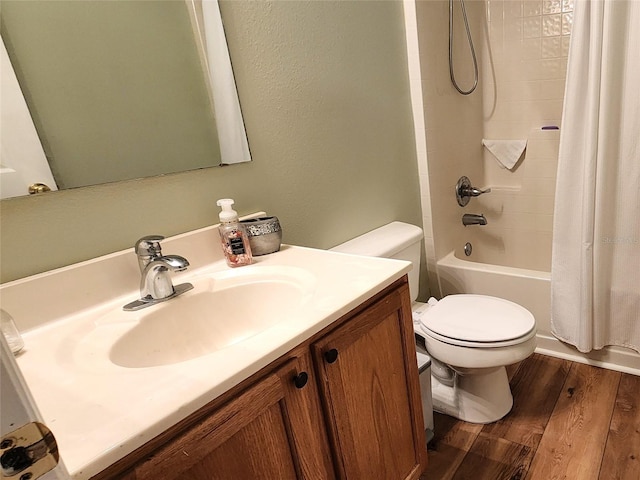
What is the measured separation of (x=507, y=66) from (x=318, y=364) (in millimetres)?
2232

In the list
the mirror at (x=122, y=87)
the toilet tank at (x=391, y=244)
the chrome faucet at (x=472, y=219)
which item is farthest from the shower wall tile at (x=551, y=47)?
the mirror at (x=122, y=87)

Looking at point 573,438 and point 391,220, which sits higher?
point 391,220

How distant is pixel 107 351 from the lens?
72cm

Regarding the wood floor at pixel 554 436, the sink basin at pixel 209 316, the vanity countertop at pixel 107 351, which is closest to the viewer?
the vanity countertop at pixel 107 351

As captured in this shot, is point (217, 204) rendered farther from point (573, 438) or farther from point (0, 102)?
point (573, 438)

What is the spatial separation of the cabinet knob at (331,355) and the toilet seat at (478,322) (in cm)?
75

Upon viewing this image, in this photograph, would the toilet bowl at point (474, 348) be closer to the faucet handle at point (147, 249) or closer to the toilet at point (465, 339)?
the toilet at point (465, 339)

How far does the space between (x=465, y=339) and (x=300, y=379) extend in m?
0.84

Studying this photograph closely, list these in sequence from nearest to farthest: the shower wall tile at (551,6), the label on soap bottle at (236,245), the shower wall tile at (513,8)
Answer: the label on soap bottle at (236,245) → the shower wall tile at (551,6) → the shower wall tile at (513,8)

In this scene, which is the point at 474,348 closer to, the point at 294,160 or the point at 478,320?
the point at 478,320

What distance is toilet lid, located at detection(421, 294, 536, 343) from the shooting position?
1.34 meters

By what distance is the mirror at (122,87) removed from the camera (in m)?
0.82

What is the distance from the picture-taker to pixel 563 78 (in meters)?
2.10

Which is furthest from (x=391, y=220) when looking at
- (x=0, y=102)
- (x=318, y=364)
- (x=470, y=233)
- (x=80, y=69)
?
(x=0, y=102)
